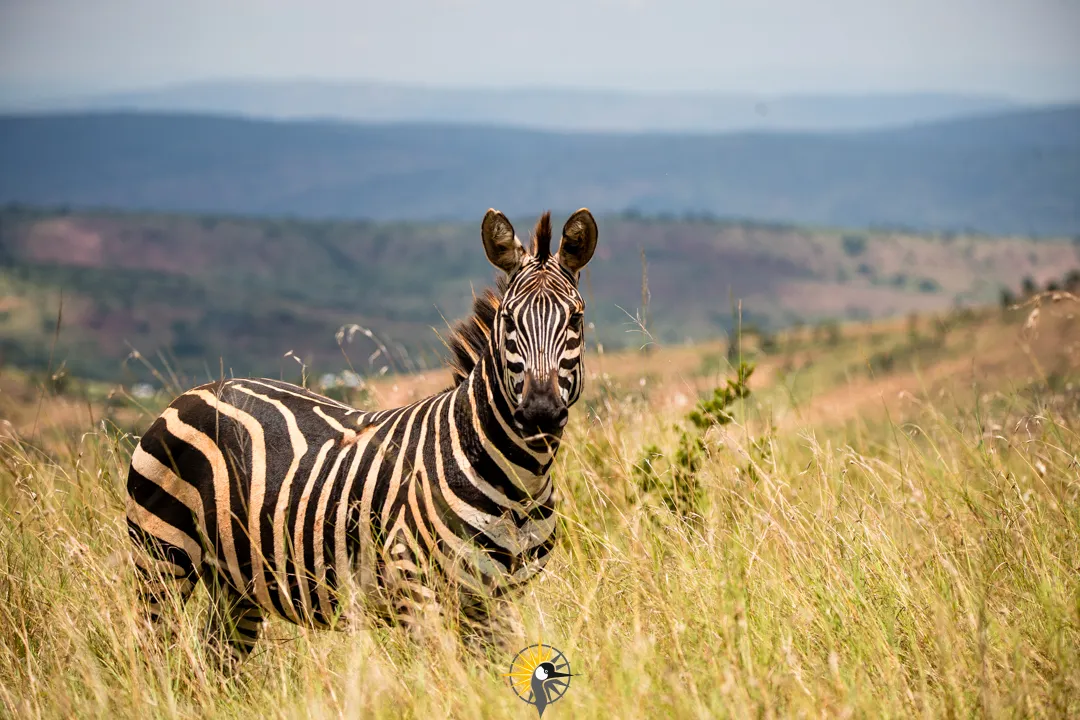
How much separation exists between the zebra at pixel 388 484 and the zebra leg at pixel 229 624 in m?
0.01

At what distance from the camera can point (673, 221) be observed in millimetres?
157750

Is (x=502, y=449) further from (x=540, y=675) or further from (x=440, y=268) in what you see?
(x=440, y=268)

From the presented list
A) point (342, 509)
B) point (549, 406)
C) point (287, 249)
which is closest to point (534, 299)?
point (549, 406)

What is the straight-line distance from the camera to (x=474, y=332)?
15.6ft

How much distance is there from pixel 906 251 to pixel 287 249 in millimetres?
105726

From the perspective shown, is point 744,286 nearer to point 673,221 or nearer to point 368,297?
point 673,221

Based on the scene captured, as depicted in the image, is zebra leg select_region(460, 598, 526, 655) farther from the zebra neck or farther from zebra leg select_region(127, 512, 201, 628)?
zebra leg select_region(127, 512, 201, 628)

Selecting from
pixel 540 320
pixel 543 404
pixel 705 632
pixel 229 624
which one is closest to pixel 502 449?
pixel 543 404

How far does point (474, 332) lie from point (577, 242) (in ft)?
2.36

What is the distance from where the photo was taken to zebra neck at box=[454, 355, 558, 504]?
4.13 m

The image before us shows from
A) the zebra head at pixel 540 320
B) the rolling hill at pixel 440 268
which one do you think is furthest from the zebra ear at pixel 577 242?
the rolling hill at pixel 440 268

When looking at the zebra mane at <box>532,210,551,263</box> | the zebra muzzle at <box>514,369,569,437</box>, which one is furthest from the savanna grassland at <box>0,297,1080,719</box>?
the zebra mane at <box>532,210,551,263</box>

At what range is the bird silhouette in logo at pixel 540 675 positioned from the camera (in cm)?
340

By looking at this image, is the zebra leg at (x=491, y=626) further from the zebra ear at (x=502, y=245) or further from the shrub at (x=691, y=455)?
the shrub at (x=691, y=455)
